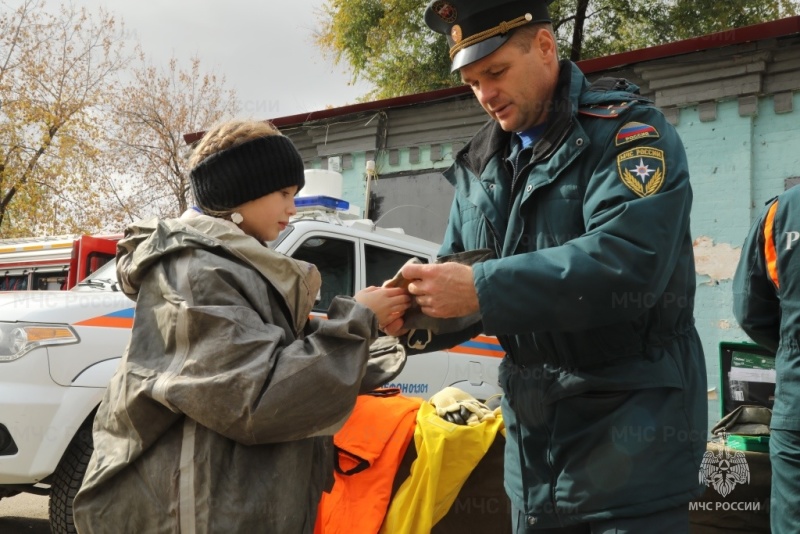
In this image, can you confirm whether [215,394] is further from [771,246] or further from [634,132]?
[771,246]

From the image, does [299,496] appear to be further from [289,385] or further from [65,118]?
[65,118]

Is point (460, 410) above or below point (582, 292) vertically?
below

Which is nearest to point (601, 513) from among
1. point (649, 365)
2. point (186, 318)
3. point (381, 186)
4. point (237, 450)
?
point (649, 365)

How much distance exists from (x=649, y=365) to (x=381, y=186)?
9082 mm

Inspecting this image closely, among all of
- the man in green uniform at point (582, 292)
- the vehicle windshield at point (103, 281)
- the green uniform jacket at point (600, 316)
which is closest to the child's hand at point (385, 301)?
the man in green uniform at point (582, 292)

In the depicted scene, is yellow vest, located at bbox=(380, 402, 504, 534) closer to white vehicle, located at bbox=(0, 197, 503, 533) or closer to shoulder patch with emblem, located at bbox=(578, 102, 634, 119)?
white vehicle, located at bbox=(0, 197, 503, 533)

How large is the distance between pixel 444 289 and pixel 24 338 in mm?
3254

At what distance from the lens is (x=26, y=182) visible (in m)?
21.8

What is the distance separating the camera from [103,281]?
5.45 meters

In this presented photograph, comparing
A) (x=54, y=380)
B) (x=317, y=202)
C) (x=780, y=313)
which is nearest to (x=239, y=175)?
(x=780, y=313)

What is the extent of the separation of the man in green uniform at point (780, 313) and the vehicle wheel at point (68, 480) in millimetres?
3418

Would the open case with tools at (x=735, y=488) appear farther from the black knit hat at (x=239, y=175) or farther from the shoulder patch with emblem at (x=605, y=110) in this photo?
the black knit hat at (x=239, y=175)

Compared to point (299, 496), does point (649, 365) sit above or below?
above

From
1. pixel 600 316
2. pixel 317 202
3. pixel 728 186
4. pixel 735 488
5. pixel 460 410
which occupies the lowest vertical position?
pixel 735 488
